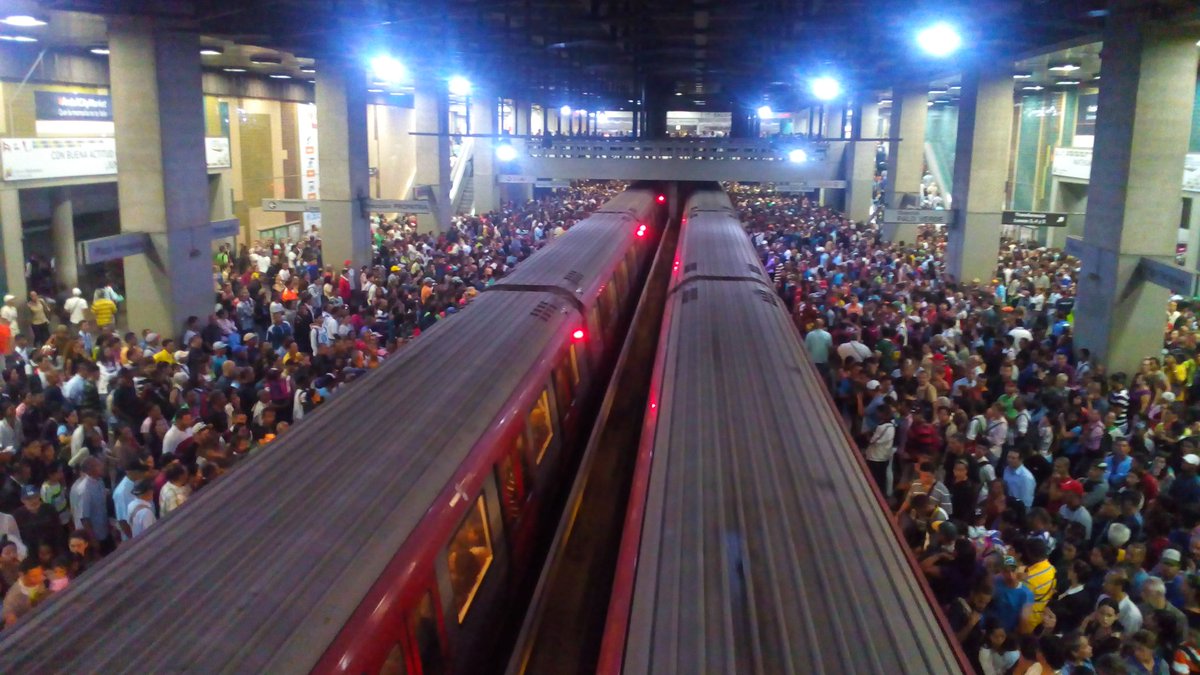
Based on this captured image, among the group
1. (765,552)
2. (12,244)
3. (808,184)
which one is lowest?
(765,552)

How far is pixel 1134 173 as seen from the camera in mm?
11703

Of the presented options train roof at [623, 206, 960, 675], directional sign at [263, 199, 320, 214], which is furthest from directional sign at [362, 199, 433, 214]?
train roof at [623, 206, 960, 675]

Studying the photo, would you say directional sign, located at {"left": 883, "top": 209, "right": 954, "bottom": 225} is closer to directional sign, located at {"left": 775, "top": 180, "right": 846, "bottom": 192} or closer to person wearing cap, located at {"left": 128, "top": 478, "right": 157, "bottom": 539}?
directional sign, located at {"left": 775, "top": 180, "right": 846, "bottom": 192}

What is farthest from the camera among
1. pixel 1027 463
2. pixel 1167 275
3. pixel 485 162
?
pixel 485 162

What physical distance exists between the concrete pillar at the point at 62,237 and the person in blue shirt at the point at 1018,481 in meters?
20.3

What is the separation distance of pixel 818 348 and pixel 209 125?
67.2 ft

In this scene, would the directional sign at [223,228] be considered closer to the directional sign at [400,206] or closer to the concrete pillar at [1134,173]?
the directional sign at [400,206]

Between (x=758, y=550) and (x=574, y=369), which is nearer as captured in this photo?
(x=758, y=550)

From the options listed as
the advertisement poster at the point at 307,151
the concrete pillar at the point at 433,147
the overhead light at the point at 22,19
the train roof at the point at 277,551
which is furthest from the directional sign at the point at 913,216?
the advertisement poster at the point at 307,151

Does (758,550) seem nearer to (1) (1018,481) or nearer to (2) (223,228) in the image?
(1) (1018,481)

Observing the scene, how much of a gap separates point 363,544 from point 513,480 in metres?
2.20

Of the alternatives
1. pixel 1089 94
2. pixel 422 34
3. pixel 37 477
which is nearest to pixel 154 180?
pixel 422 34

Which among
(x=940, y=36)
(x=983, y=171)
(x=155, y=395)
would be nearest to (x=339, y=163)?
(x=155, y=395)

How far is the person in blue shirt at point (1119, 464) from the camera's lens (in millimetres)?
7609
